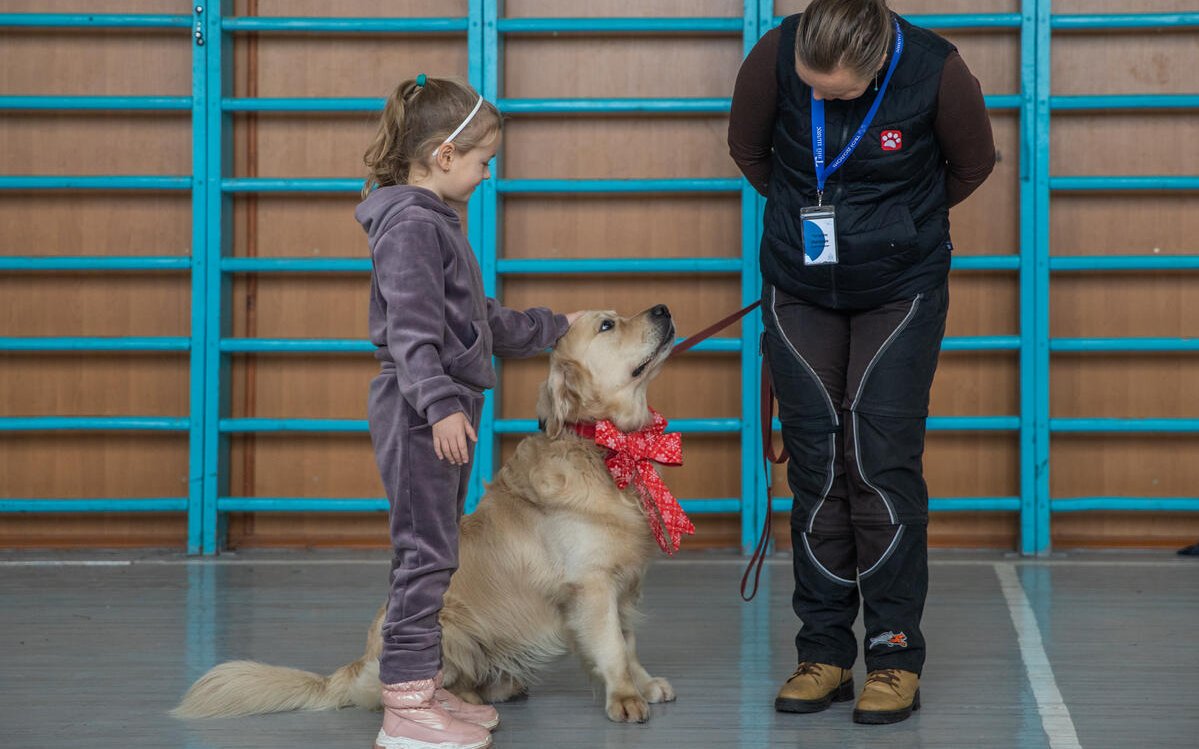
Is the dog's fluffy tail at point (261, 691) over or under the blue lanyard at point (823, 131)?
under

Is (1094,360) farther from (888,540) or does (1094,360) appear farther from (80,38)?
(80,38)

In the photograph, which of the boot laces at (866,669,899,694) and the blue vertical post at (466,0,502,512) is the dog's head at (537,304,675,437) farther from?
the blue vertical post at (466,0,502,512)

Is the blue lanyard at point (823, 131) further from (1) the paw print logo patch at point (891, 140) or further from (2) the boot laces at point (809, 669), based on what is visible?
(2) the boot laces at point (809, 669)

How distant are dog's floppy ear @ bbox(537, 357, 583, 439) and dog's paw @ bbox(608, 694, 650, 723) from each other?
612 millimetres

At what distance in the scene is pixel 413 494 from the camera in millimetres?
2449

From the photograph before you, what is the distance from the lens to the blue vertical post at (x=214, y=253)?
484cm

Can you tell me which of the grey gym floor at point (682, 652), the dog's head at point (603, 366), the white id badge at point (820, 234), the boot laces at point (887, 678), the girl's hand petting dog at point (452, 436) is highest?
the white id badge at point (820, 234)

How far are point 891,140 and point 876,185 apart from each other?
0.10 m

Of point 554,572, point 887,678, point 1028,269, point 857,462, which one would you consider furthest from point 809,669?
point 1028,269

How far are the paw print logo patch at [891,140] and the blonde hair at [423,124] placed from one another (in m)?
0.81

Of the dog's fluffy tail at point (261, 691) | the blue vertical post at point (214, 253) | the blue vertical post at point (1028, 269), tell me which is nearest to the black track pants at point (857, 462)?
the dog's fluffy tail at point (261, 691)

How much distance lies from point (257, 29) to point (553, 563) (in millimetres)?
3037

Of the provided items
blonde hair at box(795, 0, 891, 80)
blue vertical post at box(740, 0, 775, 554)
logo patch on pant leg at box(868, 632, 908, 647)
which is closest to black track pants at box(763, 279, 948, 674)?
logo patch on pant leg at box(868, 632, 908, 647)

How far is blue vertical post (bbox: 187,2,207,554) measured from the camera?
4836 millimetres
